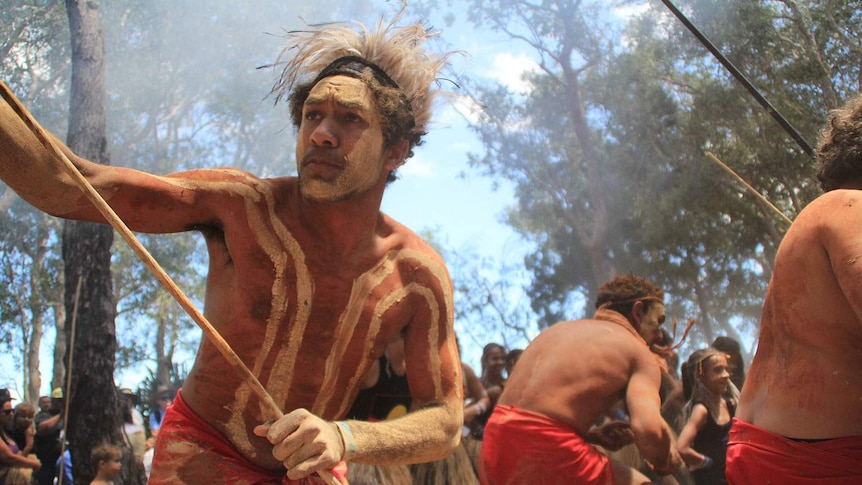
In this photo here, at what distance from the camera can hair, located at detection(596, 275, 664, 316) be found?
4.69 metres

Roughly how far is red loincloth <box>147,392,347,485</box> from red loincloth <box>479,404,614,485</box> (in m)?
1.71

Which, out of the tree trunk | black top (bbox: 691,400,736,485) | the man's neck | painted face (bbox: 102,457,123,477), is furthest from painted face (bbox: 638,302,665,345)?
the tree trunk

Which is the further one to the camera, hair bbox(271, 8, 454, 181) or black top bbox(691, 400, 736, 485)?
black top bbox(691, 400, 736, 485)

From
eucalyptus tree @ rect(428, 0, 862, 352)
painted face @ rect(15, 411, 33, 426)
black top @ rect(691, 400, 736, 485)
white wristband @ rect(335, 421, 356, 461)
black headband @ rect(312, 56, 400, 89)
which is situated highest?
eucalyptus tree @ rect(428, 0, 862, 352)

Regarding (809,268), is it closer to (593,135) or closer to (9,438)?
(9,438)

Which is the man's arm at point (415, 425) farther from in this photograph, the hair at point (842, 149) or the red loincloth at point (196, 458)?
the hair at point (842, 149)

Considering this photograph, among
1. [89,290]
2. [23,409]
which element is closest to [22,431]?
[23,409]

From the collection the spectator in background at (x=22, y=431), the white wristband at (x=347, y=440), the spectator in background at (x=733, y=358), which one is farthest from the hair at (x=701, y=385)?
the spectator in background at (x=22, y=431)

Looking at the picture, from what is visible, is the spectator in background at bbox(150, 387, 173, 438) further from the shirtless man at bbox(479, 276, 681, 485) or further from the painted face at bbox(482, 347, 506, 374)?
the shirtless man at bbox(479, 276, 681, 485)

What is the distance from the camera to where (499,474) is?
3.94 meters

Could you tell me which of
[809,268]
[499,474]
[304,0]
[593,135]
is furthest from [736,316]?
[809,268]

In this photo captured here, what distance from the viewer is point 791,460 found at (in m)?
2.41

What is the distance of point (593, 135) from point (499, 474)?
13.2 metres

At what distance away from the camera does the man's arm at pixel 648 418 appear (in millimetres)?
3822
